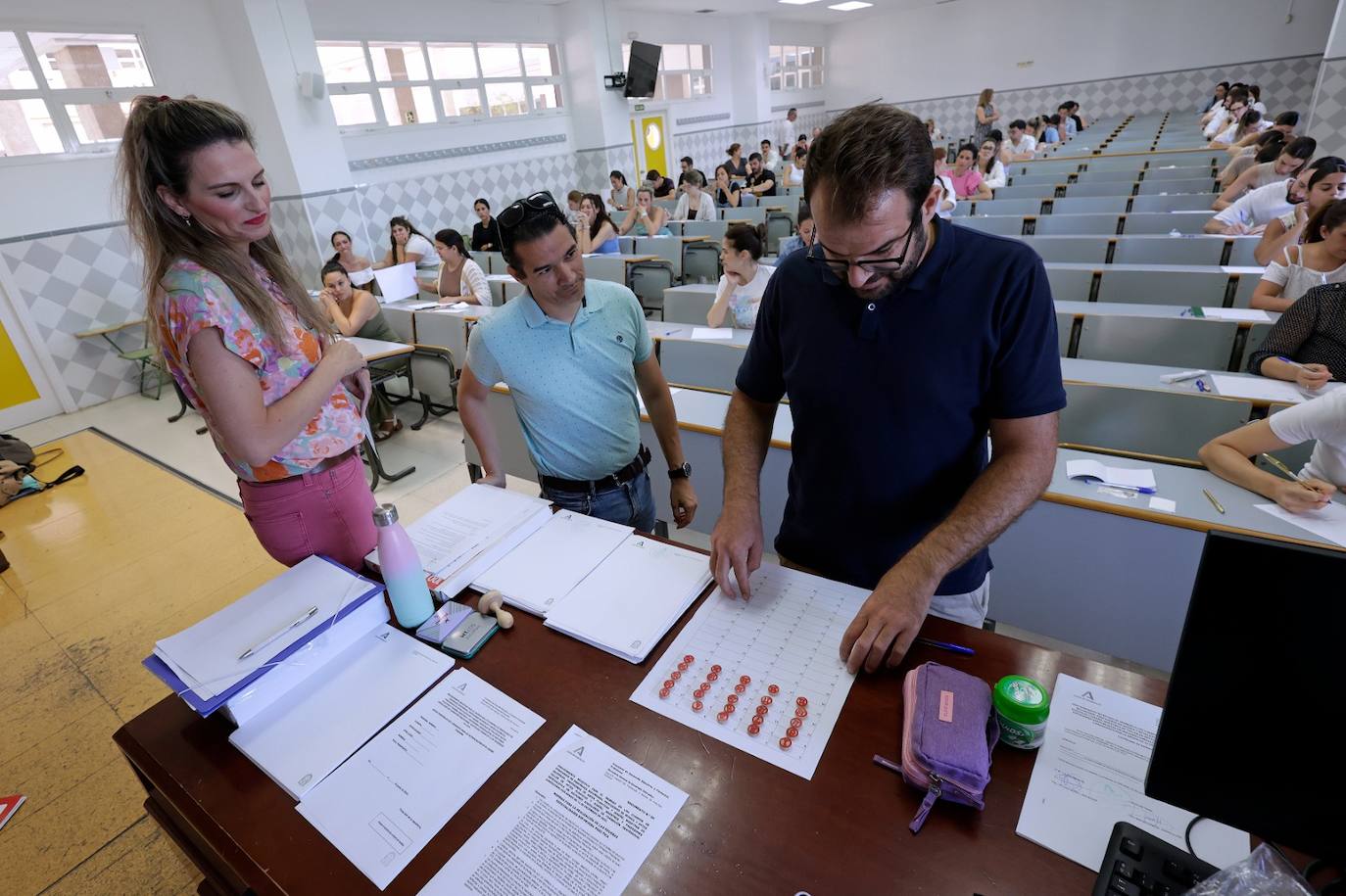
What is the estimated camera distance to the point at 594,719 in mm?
949

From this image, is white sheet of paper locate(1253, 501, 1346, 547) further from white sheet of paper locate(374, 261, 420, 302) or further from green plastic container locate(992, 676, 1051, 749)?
white sheet of paper locate(374, 261, 420, 302)

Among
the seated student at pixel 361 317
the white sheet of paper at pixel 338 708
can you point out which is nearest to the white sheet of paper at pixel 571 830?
the white sheet of paper at pixel 338 708

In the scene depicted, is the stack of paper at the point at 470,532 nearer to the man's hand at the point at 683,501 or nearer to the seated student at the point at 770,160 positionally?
the man's hand at the point at 683,501

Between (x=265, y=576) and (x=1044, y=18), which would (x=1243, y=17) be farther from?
(x=265, y=576)

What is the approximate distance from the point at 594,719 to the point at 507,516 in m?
0.63

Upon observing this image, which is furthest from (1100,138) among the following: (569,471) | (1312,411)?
(569,471)

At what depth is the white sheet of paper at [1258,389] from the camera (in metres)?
2.13

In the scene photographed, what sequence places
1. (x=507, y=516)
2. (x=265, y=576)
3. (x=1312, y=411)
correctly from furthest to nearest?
1. (x=265, y=576)
2. (x=1312, y=411)
3. (x=507, y=516)

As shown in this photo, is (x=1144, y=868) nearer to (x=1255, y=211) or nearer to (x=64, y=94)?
(x=1255, y=211)

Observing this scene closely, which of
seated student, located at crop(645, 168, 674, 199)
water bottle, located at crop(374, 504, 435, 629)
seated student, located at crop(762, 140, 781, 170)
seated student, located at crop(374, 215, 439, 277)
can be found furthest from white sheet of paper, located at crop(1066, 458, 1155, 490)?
seated student, located at crop(762, 140, 781, 170)

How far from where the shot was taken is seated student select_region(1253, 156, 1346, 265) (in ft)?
11.4

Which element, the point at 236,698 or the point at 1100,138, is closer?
the point at 236,698

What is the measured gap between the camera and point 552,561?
1304 millimetres

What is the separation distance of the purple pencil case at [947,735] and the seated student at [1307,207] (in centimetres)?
409
